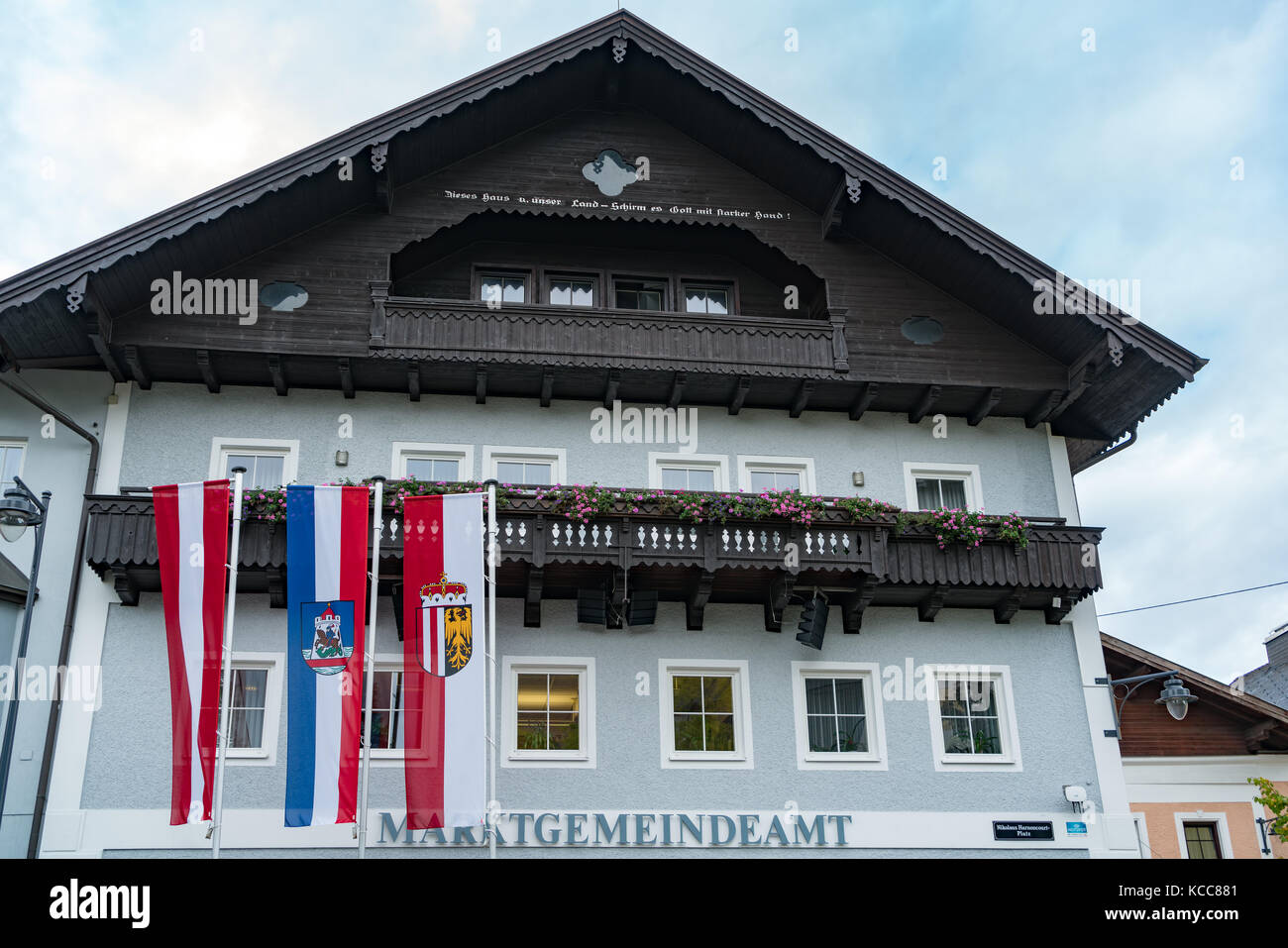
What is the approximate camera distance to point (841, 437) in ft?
62.0

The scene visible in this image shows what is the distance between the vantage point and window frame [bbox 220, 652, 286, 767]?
15.6 meters

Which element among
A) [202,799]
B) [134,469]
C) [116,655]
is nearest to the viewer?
[202,799]

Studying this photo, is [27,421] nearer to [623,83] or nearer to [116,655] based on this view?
[116,655]

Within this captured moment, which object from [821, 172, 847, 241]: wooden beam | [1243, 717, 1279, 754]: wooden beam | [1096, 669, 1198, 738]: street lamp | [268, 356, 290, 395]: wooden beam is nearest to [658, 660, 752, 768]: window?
[1096, 669, 1198, 738]: street lamp

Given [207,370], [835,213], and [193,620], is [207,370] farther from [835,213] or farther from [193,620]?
[835,213]

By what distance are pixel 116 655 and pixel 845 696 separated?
10.4 m

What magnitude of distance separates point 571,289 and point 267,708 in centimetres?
828

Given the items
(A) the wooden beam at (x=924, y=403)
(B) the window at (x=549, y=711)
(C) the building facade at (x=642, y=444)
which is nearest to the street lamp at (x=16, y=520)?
(C) the building facade at (x=642, y=444)

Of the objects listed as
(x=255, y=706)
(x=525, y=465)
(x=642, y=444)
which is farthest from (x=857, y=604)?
(x=255, y=706)

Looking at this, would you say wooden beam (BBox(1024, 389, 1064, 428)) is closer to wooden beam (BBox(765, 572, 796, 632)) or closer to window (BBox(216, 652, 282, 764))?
wooden beam (BBox(765, 572, 796, 632))

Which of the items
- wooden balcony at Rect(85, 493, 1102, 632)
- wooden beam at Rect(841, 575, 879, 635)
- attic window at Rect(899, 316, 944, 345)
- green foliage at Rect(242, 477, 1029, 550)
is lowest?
wooden beam at Rect(841, 575, 879, 635)

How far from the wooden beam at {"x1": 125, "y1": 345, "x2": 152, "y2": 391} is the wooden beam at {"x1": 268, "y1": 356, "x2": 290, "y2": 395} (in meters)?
1.84
